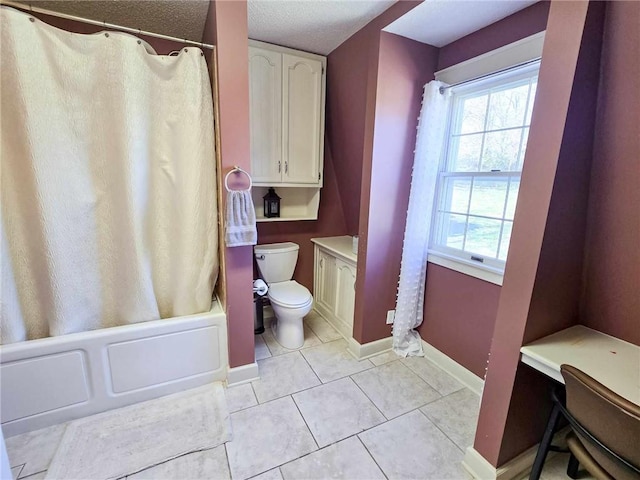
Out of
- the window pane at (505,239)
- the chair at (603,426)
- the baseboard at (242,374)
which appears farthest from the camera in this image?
the baseboard at (242,374)

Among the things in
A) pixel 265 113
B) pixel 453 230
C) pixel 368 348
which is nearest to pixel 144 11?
pixel 265 113

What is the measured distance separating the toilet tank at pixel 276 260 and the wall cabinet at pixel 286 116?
29 cm

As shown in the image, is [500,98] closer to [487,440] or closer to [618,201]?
[618,201]

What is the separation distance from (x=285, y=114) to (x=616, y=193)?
2.08m

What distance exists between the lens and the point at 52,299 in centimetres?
157

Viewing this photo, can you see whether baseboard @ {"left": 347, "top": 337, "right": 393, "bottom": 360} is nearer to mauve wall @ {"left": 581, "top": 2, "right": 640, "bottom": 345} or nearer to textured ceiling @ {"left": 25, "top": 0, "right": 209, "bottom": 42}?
mauve wall @ {"left": 581, "top": 2, "right": 640, "bottom": 345}

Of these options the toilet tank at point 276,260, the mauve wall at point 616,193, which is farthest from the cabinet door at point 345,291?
the mauve wall at point 616,193

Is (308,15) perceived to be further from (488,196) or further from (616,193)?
(616,193)

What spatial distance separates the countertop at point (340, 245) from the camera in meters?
2.34

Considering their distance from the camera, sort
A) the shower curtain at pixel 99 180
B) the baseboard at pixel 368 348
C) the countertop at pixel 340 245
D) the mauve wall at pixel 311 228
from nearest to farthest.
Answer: the shower curtain at pixel 99 180, the baseboard at pixel 368 348, the countertop at pixel 340 245, the mauve wall at pixel 311 228

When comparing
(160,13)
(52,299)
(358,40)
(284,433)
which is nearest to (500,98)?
(358,40)

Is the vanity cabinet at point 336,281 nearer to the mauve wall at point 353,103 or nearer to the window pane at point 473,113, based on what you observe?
the mauve wall at point 353,103

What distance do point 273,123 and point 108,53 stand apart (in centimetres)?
112

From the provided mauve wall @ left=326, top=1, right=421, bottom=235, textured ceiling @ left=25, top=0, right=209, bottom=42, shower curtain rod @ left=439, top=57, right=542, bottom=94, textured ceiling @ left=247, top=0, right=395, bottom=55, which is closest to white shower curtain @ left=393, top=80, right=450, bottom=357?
shower curtain rod @ left=439, top=57, right=542, bottom=94
